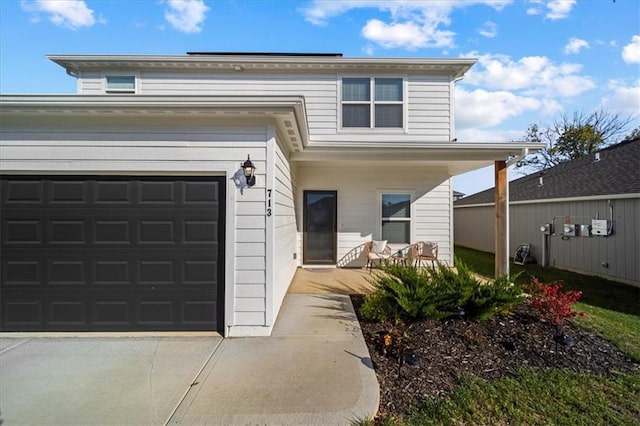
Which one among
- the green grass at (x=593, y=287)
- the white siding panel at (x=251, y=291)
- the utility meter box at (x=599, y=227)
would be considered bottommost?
the green grass at (x=593, y=287)

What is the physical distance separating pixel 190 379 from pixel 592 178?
1204 cm

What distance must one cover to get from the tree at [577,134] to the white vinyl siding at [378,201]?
Result: 1728 centimetres

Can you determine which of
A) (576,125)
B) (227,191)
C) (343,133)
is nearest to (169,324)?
(227,191)

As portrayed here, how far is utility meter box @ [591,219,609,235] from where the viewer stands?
767 centimetres

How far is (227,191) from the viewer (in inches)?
151

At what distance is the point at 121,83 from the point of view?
7898 millimetres

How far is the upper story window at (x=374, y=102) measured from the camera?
795cm

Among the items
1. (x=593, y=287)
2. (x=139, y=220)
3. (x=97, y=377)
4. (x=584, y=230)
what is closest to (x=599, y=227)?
(x=584, y=230)

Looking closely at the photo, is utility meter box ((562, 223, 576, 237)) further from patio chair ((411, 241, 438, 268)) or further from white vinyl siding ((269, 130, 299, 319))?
white vinyl siding ((269, 130, 299, 319))

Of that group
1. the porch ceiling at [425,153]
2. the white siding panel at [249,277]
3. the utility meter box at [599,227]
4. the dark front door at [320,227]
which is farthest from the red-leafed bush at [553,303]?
the utility meter box at [599,227]

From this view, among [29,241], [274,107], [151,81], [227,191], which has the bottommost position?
[29,241]

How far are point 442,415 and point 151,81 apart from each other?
9290mm

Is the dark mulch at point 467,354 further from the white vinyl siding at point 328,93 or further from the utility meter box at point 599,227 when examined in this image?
the utility meter box at point 599,227

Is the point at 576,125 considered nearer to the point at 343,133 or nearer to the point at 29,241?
the point at 343,133
